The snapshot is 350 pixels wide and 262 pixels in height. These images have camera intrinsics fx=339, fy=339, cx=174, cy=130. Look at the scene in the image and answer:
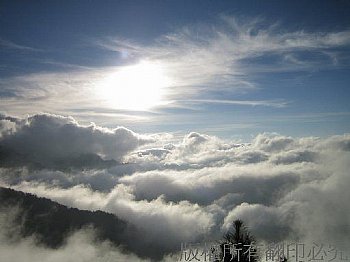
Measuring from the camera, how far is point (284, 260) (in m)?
29.2

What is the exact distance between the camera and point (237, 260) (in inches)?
958

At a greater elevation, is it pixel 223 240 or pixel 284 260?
pixel 223 240

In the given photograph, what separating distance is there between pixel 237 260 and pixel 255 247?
2.04 meters

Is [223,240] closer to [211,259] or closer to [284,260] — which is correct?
[211,259]

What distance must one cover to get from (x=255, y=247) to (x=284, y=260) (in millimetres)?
5525

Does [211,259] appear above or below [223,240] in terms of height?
below

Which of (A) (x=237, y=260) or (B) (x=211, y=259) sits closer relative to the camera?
(A) (x=237, y=260)

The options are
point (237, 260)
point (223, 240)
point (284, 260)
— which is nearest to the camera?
point (237, 260)

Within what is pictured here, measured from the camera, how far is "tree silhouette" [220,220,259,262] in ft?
80.6

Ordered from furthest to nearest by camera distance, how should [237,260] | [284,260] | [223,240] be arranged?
[284,260] < [223,240] < [237,260]

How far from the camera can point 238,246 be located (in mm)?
24766

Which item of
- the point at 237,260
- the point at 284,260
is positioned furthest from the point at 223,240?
the point at 284,260

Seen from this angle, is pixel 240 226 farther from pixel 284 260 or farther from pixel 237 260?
pixel 284 260

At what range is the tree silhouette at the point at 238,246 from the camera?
24.6m
